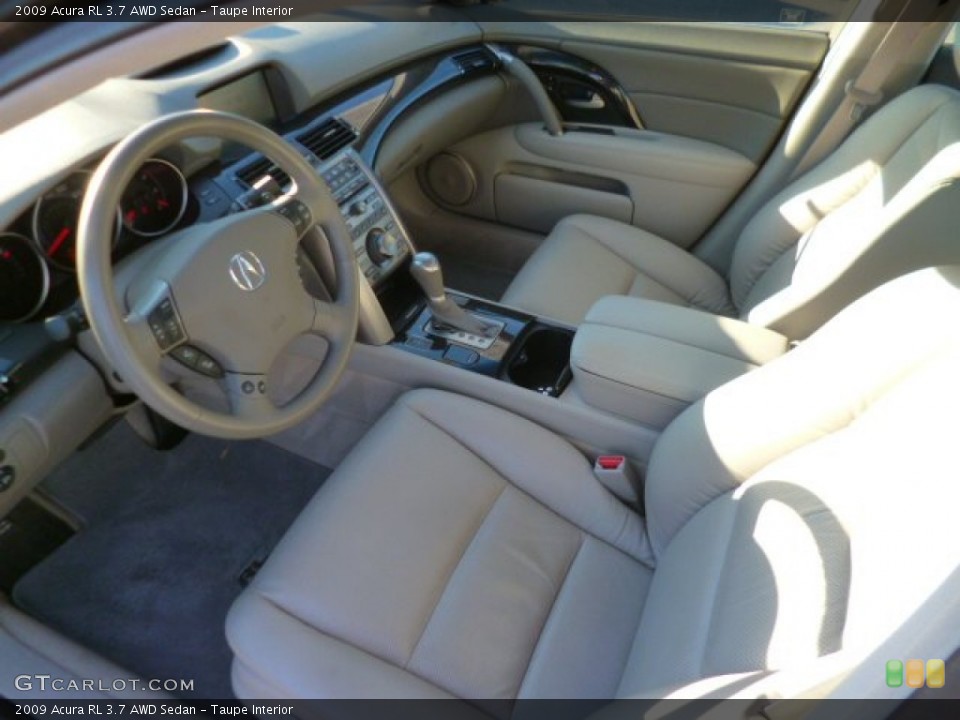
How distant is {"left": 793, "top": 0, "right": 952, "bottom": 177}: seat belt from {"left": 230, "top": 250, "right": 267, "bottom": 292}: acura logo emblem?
144 cm

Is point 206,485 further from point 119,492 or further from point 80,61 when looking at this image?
point 80,61

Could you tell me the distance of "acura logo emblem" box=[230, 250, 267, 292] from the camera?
108 centimetres

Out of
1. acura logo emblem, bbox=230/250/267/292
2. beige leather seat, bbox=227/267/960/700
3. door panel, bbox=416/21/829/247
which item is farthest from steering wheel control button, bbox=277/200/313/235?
door panel, bbox=416/21/829/247

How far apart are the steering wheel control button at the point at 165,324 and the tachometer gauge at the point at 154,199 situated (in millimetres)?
305

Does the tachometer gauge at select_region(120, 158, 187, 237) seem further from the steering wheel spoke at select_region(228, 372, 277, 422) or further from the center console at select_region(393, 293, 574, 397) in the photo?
the center console at select_region(393, 293, 574, 397)

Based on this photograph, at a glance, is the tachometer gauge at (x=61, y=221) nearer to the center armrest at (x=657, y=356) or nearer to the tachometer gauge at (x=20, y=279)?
the tachometer gauge at (x=20, y=279)

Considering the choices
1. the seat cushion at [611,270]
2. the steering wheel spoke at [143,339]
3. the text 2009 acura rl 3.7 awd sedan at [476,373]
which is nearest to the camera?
the text 2009 acura rl 3.7 awd sedan at [476,373]

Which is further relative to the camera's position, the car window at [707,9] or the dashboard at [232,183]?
the car window at [707,9]

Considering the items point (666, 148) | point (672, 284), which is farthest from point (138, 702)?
point (666, 148)

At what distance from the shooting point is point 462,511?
1.25 m

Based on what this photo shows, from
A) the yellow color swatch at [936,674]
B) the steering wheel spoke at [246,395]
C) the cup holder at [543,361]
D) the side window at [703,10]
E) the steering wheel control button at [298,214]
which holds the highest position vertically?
the side window at [703,10]

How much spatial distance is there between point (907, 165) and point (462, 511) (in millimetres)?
1093

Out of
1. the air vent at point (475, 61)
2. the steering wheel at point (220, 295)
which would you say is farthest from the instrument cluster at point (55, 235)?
the air vent at point (475, 61)

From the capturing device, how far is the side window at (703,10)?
6.39ft
